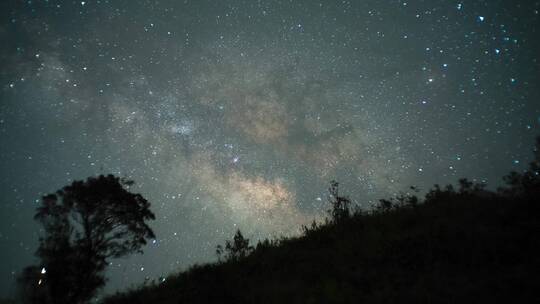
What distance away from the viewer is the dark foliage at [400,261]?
5.80 metres

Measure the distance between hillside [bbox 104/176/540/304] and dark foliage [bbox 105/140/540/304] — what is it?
0.06ft

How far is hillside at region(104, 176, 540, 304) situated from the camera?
5.80 metres

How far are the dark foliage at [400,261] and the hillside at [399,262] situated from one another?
0.02 metres

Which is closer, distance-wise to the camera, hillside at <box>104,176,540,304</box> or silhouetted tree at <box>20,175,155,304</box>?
hillside at <box>104,176,540,304</box>

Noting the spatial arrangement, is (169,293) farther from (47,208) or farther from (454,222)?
(47,208)

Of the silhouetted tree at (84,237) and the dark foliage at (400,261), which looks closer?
the dark foliage at (400,261)

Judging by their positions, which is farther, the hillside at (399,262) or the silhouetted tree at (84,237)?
the silhouetted tree at (84,237)

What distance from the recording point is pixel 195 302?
326 inches

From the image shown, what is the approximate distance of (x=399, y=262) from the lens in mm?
7223

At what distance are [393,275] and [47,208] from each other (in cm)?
2256

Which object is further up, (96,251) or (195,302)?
(96,251)

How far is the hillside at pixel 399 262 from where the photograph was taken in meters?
5.80

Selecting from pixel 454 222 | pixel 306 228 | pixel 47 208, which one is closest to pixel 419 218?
pixel 454 222

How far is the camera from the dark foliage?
580 centimetres
